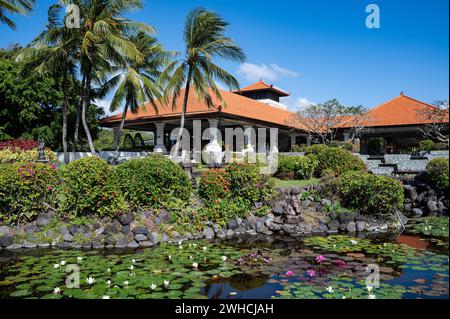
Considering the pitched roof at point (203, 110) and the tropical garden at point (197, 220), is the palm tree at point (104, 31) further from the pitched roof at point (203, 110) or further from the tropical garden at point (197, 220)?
the pitched roof at point (203, 110)

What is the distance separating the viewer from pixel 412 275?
5.16 metres

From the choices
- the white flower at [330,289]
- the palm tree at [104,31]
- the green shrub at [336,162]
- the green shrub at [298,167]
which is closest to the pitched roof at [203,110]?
the palm tree at [104,31]

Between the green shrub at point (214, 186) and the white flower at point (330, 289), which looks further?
the green shrub at point (214, 186)

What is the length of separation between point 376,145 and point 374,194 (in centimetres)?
1299

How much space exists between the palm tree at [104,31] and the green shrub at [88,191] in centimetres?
708

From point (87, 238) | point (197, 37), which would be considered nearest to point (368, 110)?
point (197, 37)

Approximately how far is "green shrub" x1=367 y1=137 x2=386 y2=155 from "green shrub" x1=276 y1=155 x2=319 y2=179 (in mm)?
9437

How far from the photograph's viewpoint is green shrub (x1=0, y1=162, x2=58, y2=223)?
26.2 feet

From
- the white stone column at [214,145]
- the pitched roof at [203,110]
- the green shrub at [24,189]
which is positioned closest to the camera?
the green shrub at [24,189]

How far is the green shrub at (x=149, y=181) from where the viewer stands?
8.79 metres

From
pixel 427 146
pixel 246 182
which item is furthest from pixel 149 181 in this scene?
pixel 427 146

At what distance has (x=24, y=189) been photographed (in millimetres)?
8117

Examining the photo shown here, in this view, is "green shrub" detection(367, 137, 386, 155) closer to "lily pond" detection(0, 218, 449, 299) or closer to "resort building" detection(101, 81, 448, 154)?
"resort building" detection(101, 81, 448, 154)
